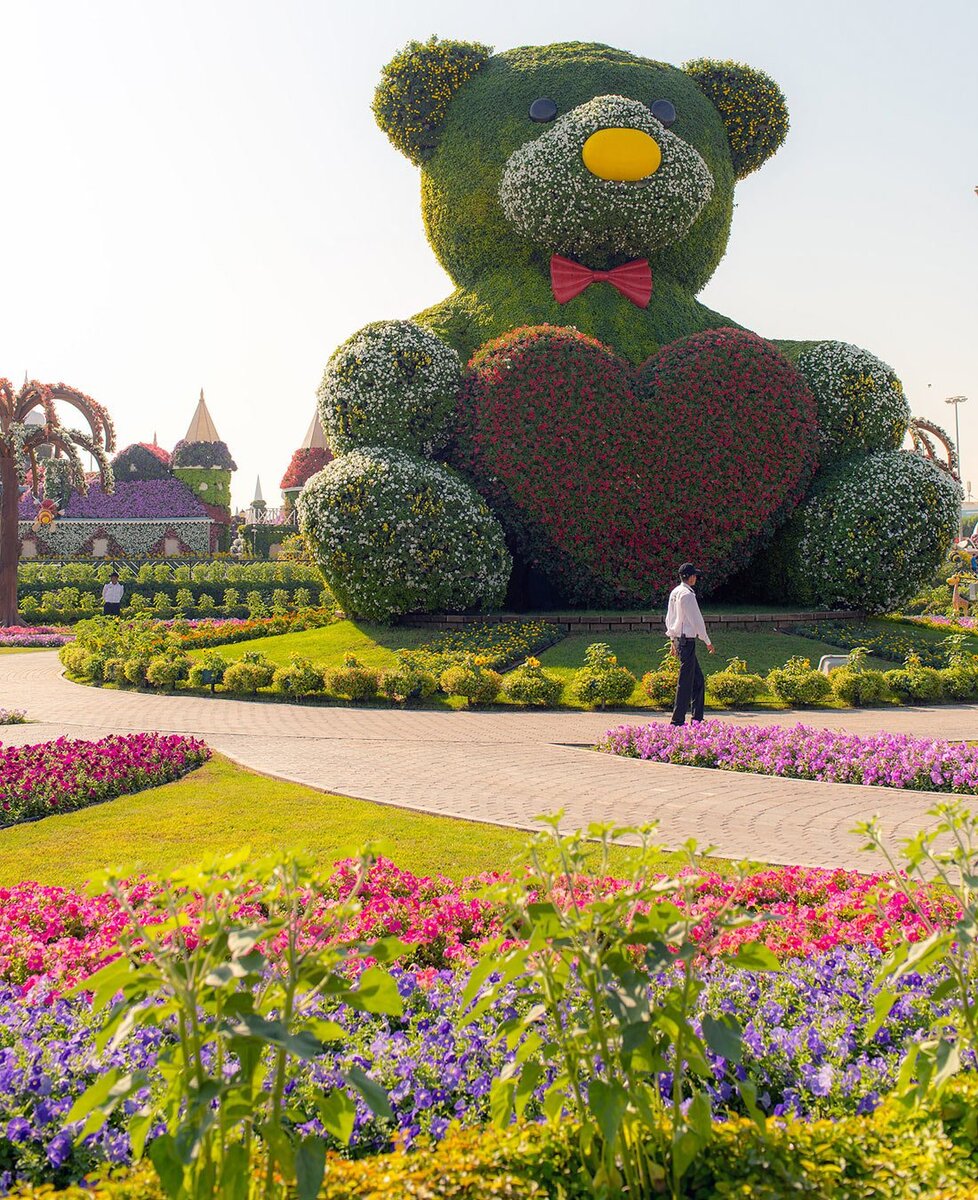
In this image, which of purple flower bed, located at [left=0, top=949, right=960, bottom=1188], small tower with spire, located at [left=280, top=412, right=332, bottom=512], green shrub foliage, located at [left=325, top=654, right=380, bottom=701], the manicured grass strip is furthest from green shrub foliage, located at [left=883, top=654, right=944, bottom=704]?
small tower with spire, located at [left=280, top=412, right=332, bottom=512]

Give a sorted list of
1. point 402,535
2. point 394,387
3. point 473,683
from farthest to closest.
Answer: point 394,387
point 402,535
point 473,683

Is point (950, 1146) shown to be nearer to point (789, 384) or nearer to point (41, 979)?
point (41, 979)

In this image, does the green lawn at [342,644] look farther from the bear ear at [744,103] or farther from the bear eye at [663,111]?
the bear ear at [744,103]

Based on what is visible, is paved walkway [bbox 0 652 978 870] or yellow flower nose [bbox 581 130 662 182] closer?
paved walkway [bbox 0 652 978 870]

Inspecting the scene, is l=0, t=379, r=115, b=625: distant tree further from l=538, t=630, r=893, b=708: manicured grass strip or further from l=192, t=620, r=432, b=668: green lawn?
l=538, t=630, r=893, b=708: manicured grass strip

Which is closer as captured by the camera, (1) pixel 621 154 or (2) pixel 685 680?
(2) pixel 685 680

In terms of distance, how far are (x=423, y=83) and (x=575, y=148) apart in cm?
338

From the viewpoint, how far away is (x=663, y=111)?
17.9 m

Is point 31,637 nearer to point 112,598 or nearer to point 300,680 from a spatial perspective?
point 112,598

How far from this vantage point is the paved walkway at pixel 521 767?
22.8 ft

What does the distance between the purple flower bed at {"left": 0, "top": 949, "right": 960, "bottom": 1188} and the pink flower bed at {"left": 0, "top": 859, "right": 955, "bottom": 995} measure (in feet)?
1.31

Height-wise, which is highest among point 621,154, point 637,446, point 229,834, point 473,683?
point 621,154

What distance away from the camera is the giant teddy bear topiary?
1673 cm

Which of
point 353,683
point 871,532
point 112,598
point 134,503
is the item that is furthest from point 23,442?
point 134,503
